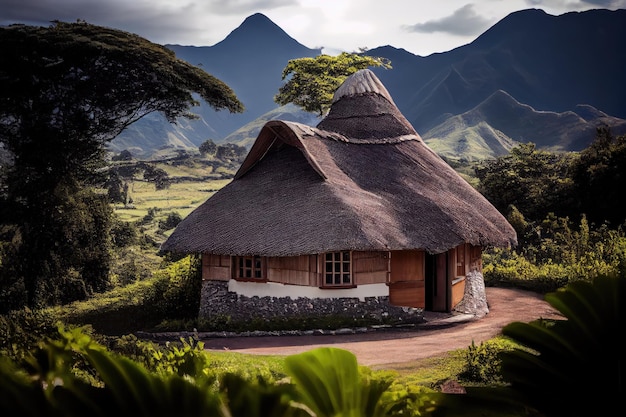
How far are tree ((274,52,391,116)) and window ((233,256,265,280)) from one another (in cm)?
1365

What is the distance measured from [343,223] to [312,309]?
89.9 inches

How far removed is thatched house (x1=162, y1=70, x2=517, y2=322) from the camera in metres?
13.7

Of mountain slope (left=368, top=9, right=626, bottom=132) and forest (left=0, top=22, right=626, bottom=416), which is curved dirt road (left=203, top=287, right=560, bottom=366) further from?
mountain slope (left=368, top=9, right=626, bottom=132)

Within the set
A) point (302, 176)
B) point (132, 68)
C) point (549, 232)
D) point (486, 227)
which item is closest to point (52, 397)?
point (302, 176)

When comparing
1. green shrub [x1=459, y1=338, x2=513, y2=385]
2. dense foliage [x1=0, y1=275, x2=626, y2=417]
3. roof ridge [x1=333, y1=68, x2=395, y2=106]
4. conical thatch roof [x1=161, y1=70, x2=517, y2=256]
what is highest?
roof ridge [x1=333, y1=68, x2=395, y2=106]

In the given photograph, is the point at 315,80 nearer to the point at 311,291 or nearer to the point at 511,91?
the point at 311,291

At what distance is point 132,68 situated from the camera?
18.0 meters

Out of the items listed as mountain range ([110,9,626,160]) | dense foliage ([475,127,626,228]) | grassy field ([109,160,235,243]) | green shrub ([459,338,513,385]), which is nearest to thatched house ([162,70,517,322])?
green shrub ([459,338,513,385])

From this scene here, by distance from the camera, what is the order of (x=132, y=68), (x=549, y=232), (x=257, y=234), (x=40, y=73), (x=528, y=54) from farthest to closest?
(x=528, y=54)
(x=549, y=232)
(x=132, y=68)
(x=40, y=73)
(x=257, y=234)

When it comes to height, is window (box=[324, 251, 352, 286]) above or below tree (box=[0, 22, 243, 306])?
below

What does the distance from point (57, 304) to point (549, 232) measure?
57.3 ft

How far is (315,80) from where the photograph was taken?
27.3m

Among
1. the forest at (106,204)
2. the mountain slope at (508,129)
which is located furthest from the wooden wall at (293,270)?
the mountain slope at (508,129)

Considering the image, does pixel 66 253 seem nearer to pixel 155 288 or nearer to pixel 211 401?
pixel 155 288
